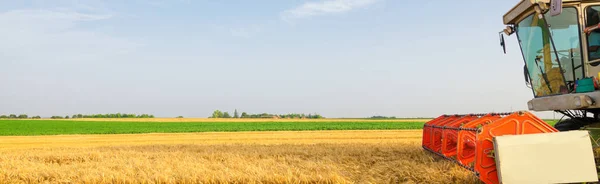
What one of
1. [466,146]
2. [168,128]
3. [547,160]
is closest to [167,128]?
[168,128]

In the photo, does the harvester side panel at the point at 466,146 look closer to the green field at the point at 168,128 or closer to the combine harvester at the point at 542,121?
the combine harvester at the point at 542,121

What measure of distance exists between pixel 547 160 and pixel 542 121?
26.6 inches

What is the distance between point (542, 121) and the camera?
5.18 m

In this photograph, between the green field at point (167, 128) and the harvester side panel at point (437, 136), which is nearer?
the harvester side panel at point (437, 136)

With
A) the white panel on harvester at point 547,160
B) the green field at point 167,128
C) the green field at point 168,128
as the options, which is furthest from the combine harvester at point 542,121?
the green field at point 167,128

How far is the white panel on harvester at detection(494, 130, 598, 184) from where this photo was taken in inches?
183

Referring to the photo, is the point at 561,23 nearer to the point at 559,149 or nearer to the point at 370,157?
the point at 559,149

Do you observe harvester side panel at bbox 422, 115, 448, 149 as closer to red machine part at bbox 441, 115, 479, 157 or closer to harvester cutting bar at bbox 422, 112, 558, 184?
red machine part at bbox 441, 115, 479, 157

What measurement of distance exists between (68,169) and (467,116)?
6.47 meters

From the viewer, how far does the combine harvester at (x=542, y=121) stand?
4.66 metres

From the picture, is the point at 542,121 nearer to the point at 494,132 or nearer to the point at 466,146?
the point at 494,132

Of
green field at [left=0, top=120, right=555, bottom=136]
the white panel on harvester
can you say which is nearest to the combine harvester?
the white panel on harvester

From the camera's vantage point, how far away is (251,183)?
597cm

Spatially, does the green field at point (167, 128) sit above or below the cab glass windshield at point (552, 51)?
below
